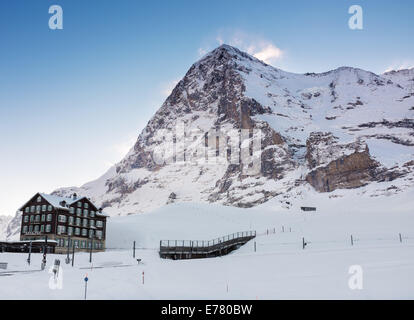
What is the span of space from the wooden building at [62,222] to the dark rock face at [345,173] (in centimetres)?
12764

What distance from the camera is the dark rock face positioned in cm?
17275

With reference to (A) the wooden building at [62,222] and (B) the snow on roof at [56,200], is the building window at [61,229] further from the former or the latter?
(B) the snow on roof at [56,200]

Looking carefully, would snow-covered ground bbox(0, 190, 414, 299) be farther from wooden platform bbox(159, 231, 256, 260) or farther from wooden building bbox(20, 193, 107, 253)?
wooden building bbox(20, 193, 107, 253)

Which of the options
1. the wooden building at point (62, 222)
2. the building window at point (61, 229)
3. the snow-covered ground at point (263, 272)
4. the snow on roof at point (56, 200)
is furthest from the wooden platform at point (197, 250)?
the snow on roof at point (56, 200)

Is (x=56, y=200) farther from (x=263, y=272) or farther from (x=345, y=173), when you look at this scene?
(x=345, y=173)

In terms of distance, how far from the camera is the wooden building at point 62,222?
6663cm

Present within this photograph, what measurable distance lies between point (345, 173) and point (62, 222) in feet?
461

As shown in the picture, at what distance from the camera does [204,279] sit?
104 ft

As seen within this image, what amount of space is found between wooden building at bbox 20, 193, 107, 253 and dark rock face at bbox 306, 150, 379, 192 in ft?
419

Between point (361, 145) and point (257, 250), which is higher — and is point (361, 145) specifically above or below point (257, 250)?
above

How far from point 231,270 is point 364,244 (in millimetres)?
18555
